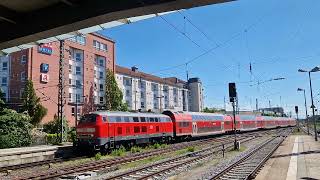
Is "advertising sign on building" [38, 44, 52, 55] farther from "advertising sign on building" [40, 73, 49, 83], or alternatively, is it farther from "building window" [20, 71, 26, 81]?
"building window" [20, 71, 26, 81]

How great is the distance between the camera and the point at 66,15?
35.3 ft

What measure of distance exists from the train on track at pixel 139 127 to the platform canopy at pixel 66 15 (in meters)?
14.6

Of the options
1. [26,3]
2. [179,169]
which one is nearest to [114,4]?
[26,3]

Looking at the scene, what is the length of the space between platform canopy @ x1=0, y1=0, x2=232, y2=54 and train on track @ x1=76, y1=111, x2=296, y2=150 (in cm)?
1465

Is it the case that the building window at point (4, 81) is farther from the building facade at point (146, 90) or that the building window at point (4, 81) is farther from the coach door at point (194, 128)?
the coach door at point (194, 128)

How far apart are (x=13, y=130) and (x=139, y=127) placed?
1177cm

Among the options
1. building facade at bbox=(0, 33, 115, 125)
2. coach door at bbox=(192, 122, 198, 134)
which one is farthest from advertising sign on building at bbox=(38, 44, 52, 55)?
coach door at bbox=(192, 122, 198, 134)

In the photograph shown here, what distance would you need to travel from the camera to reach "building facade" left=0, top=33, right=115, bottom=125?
5759 centimetres

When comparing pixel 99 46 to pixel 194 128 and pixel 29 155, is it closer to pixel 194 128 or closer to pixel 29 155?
pixel 194 128

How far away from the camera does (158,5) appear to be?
9617 millimetres

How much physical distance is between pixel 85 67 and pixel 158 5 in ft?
196

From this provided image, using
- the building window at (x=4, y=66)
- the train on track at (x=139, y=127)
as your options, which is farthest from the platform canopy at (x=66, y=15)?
the building window at (x=4, y=66)

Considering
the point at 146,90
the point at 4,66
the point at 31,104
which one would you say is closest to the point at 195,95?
the point at 146,90

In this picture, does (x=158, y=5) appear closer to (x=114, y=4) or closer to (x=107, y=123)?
(x=114, y=4)
